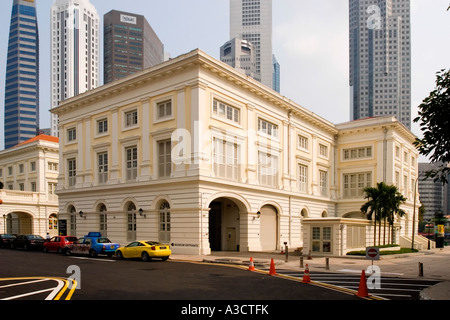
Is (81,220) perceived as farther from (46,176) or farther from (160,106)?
(46,176)

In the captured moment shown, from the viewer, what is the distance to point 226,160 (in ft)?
112

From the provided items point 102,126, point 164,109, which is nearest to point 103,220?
point 102,126

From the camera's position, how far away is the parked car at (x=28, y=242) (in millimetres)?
36969

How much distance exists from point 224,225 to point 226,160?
644 cm

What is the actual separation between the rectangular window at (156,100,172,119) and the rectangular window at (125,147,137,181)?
4.09 meters

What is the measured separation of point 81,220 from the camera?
40.8m

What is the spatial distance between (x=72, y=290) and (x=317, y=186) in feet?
121

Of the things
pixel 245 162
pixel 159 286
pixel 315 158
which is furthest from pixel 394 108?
pixel 159 286

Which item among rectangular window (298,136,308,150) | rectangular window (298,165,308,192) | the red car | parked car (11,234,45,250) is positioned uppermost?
rectangular window (298,136,308,150)

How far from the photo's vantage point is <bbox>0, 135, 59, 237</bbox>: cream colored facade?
191ft

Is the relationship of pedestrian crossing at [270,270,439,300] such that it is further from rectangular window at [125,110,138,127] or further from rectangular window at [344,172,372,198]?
rectangular window at [344,172,372,198]

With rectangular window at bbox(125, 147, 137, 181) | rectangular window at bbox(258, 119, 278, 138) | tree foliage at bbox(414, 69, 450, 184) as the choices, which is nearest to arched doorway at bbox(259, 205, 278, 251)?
rectangular window at bbox(258, 119, 278, 138)
